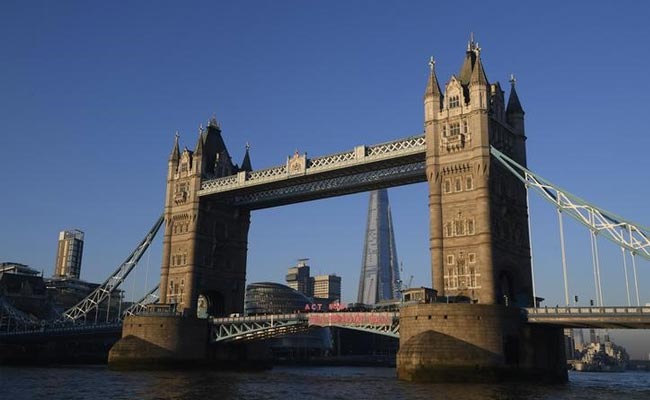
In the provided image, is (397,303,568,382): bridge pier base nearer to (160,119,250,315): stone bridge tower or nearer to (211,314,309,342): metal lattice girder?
(211,314,309,342): metal lattice girder

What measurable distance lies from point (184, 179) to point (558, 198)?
5804cm

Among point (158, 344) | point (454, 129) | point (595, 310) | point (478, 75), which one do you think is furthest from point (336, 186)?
point (595, 310)

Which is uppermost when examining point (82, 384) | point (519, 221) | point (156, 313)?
point (519, 221)

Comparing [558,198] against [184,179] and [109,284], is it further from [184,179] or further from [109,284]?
[109,284]

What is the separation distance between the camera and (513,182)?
250 ft

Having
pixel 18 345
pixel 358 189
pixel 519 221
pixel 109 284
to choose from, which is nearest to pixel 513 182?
pixel 519 221

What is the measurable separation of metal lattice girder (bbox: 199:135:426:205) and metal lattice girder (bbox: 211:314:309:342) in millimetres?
18729

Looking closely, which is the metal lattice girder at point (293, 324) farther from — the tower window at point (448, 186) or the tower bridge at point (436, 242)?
the tower window at point (448, 186)

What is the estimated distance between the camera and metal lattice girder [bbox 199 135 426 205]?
78312mm

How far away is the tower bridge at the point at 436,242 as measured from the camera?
205 ft

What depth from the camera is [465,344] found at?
61.6 metres

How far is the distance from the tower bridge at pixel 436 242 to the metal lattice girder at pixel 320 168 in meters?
0.19

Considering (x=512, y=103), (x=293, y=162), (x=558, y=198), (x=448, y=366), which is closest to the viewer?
(x=448, y=366)

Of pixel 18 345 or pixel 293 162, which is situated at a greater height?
pixel 293 162
